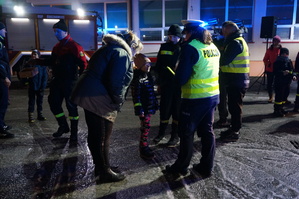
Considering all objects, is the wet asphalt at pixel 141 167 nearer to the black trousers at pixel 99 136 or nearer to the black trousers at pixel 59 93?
the black trousers at pixel 99 136

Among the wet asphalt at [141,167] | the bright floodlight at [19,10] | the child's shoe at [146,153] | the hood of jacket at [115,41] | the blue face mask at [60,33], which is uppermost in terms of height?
the bright floodlight at [19,10]

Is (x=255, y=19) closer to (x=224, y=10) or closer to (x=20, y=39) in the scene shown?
(x=224, y=10)

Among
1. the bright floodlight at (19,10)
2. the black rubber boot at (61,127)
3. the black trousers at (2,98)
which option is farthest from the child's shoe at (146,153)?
the bright floodlight at (19,10)

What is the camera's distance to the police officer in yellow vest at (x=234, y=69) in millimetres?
4668

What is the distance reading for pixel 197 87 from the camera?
3.27m

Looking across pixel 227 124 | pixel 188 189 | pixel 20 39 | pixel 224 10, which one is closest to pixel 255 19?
pixel 224 10

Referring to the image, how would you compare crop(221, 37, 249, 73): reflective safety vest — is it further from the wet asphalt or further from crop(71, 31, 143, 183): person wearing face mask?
crop(71, 31, 143, 183): person wearing face mask

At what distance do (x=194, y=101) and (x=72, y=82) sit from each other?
8.16ft

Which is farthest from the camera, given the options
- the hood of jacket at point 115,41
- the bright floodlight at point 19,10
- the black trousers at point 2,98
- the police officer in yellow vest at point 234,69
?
the bright floodlight at point 19,10

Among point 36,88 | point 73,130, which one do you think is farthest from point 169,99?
point 36,88

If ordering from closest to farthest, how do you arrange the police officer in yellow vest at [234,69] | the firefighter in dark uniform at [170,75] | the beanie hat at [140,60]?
the beanie hat at [140,60] < the firefighter in dark uniform at [170,75] < the police officer in yellow vest at [234,69]

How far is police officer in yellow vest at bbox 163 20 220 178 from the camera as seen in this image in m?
3.18

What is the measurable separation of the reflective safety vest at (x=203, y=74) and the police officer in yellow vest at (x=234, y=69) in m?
1.45

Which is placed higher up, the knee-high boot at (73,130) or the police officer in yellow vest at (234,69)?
the police officer in yellow vest at (234,69)
